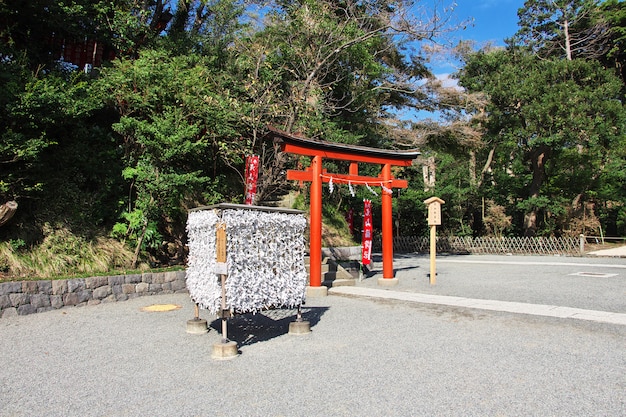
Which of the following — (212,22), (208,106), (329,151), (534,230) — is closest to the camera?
(329,151)

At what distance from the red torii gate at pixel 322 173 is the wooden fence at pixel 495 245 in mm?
12166

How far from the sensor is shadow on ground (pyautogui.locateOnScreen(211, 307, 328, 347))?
587cm

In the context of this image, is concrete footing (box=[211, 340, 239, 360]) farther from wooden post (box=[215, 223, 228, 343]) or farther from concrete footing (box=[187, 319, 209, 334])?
concrete footing (box=[187, 319, 209, 334])

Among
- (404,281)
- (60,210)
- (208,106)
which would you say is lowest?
(404,281)

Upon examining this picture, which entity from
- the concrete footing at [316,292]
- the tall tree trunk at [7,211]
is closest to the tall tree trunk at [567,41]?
the concrete footing at [316,292]

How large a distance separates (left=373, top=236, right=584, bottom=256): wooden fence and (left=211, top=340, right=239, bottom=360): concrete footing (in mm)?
18957

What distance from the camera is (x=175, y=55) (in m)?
13.7

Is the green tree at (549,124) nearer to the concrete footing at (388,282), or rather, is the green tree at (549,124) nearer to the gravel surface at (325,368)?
the concrete footing at (388,282)

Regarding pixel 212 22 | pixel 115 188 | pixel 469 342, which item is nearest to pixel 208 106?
pixel 115 188

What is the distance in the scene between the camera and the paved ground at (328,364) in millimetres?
3492

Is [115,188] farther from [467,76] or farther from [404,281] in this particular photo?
[467,76]

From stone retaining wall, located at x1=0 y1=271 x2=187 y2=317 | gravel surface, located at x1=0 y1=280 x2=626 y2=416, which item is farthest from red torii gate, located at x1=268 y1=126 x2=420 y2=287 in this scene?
stone retaining wall, located at x1=0 y1=271 x2=187 y2=317

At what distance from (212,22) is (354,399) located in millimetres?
15336

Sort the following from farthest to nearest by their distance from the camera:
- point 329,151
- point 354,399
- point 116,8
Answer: point 116,8 → point 329,151 → point 354,399
